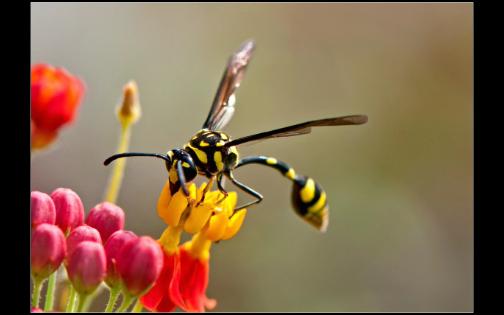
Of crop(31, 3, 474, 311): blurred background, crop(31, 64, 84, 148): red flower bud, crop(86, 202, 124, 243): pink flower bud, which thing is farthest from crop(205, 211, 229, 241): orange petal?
crop(31, 3, 474, 311): blurred background

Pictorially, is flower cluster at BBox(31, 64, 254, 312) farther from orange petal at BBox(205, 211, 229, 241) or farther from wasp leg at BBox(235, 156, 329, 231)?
wasp leg at BBox(235, 156, 329, 231)

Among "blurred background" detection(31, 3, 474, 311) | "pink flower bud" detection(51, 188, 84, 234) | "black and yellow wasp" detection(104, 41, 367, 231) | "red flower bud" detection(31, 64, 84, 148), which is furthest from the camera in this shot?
"blurred background" detection(31, 3, 474, 311)

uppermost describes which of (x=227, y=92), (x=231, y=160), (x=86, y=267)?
(x=227, y=92)

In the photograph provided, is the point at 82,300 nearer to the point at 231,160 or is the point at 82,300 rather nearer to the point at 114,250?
the point at 114,250

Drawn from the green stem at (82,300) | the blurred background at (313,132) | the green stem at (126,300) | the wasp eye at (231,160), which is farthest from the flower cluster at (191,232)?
the blurred background at (313,132)

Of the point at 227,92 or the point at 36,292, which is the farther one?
the point at 227,92

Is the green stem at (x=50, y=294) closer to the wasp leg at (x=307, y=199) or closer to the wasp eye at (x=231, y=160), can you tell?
the wasp eye at (x=231, y=160)

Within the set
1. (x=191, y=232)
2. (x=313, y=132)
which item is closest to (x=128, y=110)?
(x=191, y=232)
